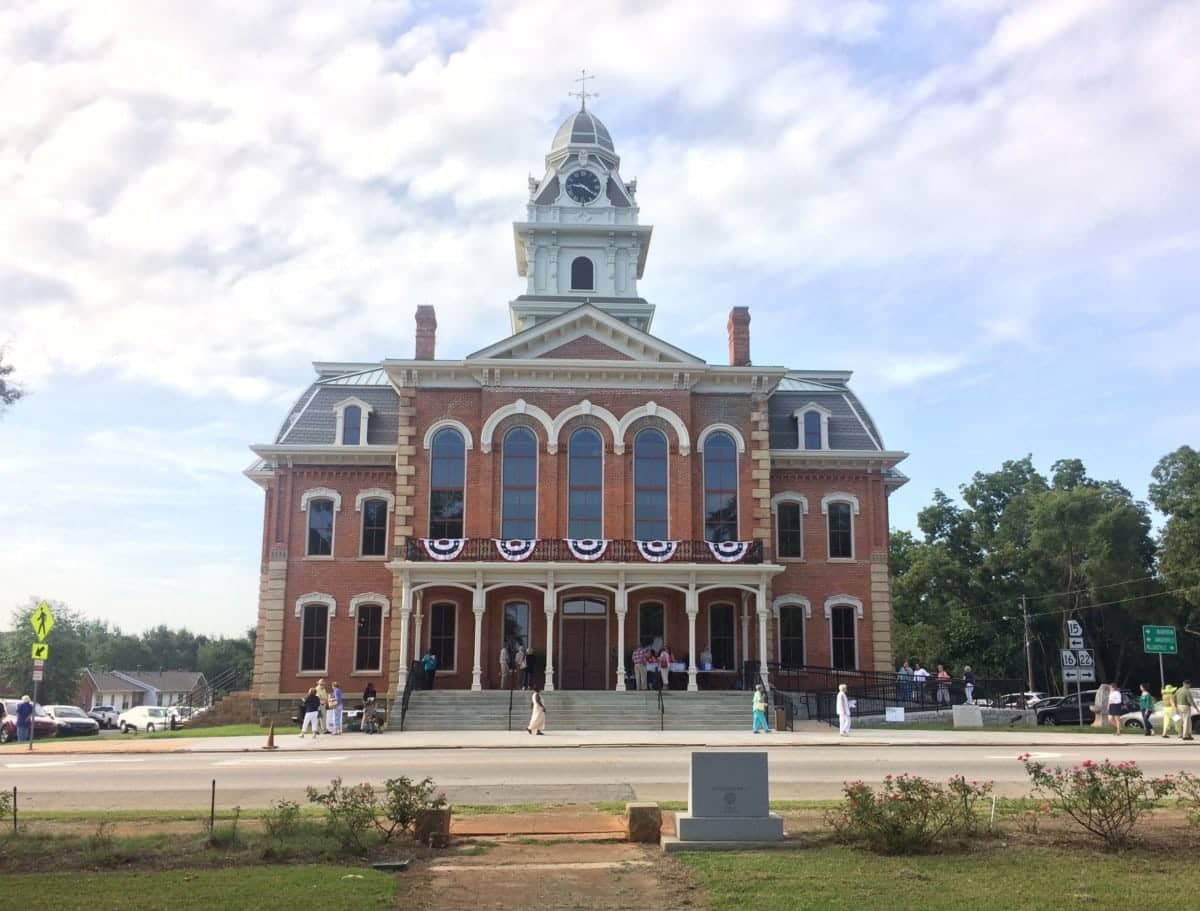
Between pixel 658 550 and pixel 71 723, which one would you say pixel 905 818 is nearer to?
pixel 658 550

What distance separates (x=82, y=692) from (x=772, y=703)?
88625 mm

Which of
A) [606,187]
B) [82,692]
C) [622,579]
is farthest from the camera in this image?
[82,692]

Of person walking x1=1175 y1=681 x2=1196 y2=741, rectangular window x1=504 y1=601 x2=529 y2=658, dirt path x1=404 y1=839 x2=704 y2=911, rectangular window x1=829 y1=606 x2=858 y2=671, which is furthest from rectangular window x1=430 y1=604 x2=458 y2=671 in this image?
dirt path x1=404 y1=839 x2=704 y2=911

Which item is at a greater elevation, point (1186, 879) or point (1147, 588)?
point (1147, 588)

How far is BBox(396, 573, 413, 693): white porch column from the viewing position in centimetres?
3359

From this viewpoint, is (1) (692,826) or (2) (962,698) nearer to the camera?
(1) (692,826)

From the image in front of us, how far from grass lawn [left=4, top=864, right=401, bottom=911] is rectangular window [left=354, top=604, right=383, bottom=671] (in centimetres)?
2804

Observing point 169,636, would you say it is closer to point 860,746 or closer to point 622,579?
point 622,579

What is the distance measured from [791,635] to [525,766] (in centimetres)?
2090

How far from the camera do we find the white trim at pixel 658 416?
36.6 metres

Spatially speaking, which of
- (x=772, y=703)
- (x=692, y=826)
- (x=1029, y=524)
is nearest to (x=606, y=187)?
(x=772, y=703)

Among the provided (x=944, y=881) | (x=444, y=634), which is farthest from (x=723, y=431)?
(x=944, y=881)

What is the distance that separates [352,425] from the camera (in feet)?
130

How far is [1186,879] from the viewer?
9.42 meters
